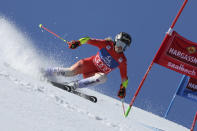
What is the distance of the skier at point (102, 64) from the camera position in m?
5.89

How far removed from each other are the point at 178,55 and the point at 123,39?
156 centimetres

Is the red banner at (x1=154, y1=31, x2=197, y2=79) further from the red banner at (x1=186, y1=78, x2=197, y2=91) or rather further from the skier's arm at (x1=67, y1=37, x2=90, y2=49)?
the red banner at (x1=186, y1=78, x2=197, y2=91)

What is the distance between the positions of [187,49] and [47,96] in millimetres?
4370

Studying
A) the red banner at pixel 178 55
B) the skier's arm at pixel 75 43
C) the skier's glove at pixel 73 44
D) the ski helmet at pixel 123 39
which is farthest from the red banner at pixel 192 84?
the skier's glove at pixel 73 44

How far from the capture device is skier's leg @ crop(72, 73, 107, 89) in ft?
19.6

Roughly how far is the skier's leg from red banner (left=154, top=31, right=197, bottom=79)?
4.22ft

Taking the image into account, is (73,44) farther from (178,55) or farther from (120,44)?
(178,55)

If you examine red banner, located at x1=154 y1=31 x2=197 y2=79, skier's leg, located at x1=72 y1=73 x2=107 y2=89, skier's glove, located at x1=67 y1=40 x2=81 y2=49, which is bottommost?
skier's leg, located at x1=72 y1=73 x2=107 y2=89

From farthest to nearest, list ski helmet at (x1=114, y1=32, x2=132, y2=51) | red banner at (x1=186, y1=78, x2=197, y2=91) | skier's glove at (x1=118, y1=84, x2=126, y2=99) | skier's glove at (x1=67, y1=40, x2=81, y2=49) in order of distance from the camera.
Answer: red banner at (x1=186, y1=78, x2=197, y2=91) → skier's glove at (x1=118, y1=84, x2=126, y2=99) → ski helmet at (x1=114, y1=32, x2=132, y2=51) → skier's glove at (x1=67, y1=40, x2=81, y2=49)

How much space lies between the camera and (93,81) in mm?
5977

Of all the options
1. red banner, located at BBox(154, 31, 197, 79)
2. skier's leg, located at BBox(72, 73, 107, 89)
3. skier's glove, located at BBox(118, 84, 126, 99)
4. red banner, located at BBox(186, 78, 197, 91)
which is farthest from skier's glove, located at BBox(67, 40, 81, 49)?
red banner, located at BBox(186, 78, 197, 91)

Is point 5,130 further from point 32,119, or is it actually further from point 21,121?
point 32,119

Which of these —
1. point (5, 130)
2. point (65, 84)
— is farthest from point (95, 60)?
point (5, 130)

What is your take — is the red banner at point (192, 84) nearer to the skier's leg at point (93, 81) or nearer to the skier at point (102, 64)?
the skier at point (102, 64)
